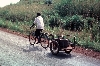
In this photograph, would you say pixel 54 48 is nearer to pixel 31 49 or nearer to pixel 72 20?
pixel 31 49

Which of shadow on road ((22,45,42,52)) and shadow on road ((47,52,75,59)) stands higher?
shadow on road ((22,45,42,52))

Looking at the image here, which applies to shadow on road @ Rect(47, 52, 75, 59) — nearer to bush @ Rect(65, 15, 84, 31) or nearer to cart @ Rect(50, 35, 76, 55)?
cart @ Rect(50, 35, 76, 55)

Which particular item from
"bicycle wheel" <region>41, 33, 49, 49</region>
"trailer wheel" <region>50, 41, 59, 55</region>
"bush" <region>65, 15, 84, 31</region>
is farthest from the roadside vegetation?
"trailer wheel" <region>50, 41, 59, 55</region>

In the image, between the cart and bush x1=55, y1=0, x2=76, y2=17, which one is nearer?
the cart

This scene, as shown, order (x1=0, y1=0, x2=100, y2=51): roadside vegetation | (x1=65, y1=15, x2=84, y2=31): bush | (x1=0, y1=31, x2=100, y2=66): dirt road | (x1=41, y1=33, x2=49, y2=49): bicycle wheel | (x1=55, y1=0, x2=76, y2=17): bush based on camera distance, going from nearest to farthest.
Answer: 1. (x1=0, y1=31, x2=100, y2=66): dirt road
2. (x1=41, y1=33, x2=49, y2=49): bicycle wheel
3. (x1=0, y1=0, x2=100, y2=51): roadside vegetation
4. (x1=65, y1=15, x2=84, y2=31): bush
5. (x1=55, y1=0, x2=76, y2=17): bush

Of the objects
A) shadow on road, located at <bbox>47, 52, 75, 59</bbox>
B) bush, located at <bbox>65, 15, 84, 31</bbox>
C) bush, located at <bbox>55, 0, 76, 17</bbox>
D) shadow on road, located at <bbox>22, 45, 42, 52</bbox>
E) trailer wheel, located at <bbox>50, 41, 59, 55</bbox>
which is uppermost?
bush, located at <bbox>55, 0, 76, 17</bbox>

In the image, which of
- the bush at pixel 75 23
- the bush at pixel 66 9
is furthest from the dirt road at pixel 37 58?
the bush at pixel 66 9

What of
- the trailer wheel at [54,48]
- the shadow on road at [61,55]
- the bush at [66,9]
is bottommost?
the shadow on road at [61,55]

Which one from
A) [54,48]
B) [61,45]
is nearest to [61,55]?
[54,48]

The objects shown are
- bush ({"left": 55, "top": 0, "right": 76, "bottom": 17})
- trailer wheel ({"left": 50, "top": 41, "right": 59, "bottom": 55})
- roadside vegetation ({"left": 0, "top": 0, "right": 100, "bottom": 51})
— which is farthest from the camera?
bush ({"left": 55, "top": 0, "right": 76, "bottom": 17})

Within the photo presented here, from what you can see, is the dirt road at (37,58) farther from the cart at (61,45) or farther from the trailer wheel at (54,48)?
the cart at (61,45)

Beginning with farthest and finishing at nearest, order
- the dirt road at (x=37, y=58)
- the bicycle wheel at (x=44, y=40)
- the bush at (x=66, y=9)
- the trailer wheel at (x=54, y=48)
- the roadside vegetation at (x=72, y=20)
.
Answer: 1. the bush at (x=66, y=9)
2. the roadside vegetation at (x=72, y=20)
3. the bicycle wheel at (x=44, y=40)
4. the trailer wheel at (x=54, y=48)
5. the dirt road at (x=37, y=58)

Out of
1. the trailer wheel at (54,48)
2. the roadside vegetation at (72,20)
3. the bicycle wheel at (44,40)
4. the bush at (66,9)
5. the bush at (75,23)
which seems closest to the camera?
the trailer wheel at (54,48)

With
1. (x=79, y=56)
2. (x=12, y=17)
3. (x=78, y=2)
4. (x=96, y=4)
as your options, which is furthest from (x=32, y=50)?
(x=12, y=17)
